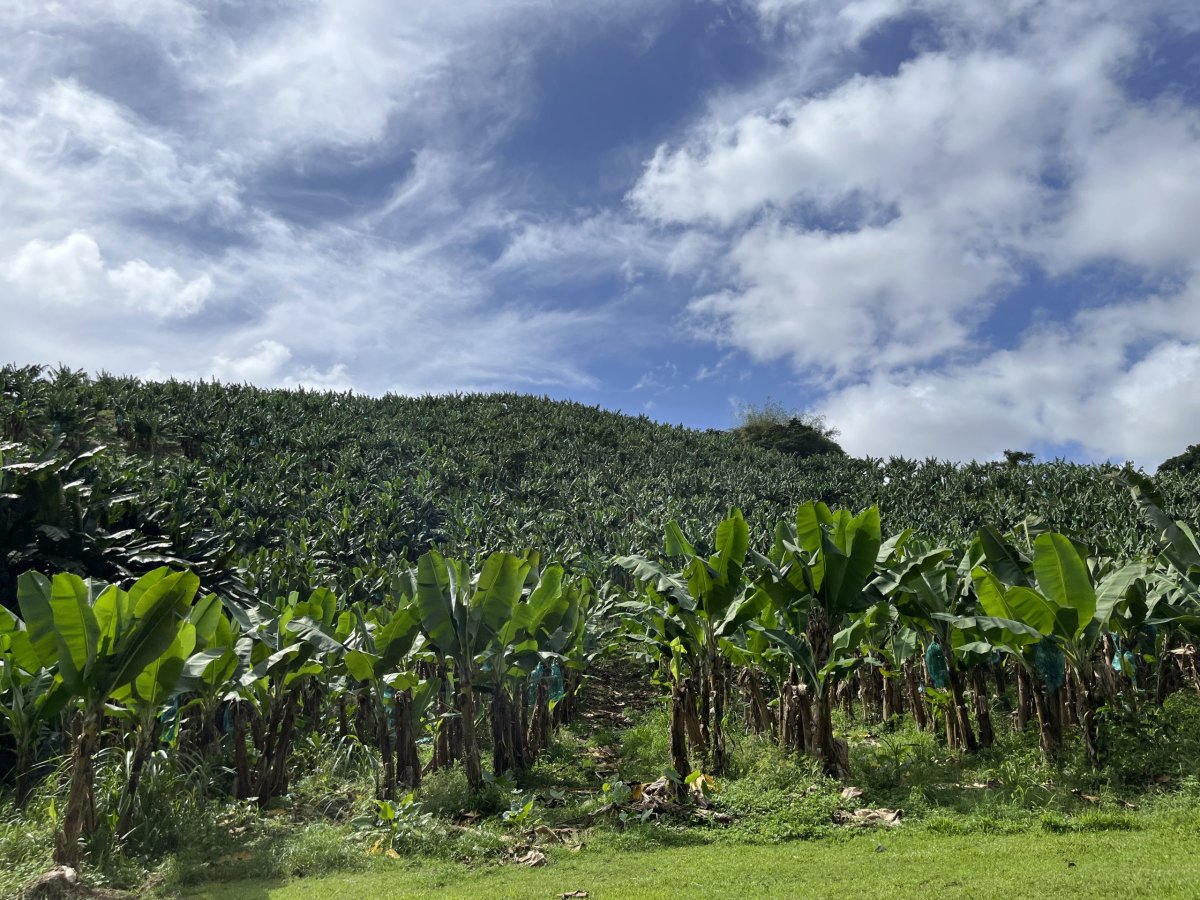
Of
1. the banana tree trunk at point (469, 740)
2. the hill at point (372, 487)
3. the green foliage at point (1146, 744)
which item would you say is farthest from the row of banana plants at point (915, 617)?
the hill at point (372, 487)

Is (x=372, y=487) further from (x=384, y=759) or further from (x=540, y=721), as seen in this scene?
(x=384, y=759)

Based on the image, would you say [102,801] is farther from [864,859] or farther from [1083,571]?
[1083,571]

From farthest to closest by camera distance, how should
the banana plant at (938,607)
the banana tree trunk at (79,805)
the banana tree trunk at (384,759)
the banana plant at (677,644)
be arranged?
the banana plant at (938,607) → the banana plant at (677,644) → the banana tree trunk at (384,759) → the banana tree trunk at (79,805)

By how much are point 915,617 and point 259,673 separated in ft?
24.5

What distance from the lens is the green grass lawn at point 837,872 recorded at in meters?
4.94

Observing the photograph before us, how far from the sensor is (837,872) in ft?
18.6

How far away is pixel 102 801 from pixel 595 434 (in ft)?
136

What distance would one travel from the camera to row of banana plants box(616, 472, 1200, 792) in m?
7.61

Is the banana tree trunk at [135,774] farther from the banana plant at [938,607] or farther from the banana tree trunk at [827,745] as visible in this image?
the banana plant at [938,607]

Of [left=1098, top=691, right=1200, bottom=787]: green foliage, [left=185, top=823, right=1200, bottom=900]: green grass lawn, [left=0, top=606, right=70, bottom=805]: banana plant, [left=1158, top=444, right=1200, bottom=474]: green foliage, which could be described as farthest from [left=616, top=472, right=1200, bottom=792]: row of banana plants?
[left=1158, top=444, right=1200, bottom=474]: green foliage

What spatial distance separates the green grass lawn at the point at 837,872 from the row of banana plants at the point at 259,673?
6.02 ft

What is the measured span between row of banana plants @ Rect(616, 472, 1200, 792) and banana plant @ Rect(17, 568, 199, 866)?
518cm

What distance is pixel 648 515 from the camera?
28953 millimetres

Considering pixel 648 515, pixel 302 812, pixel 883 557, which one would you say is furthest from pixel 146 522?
pixel 648 515
